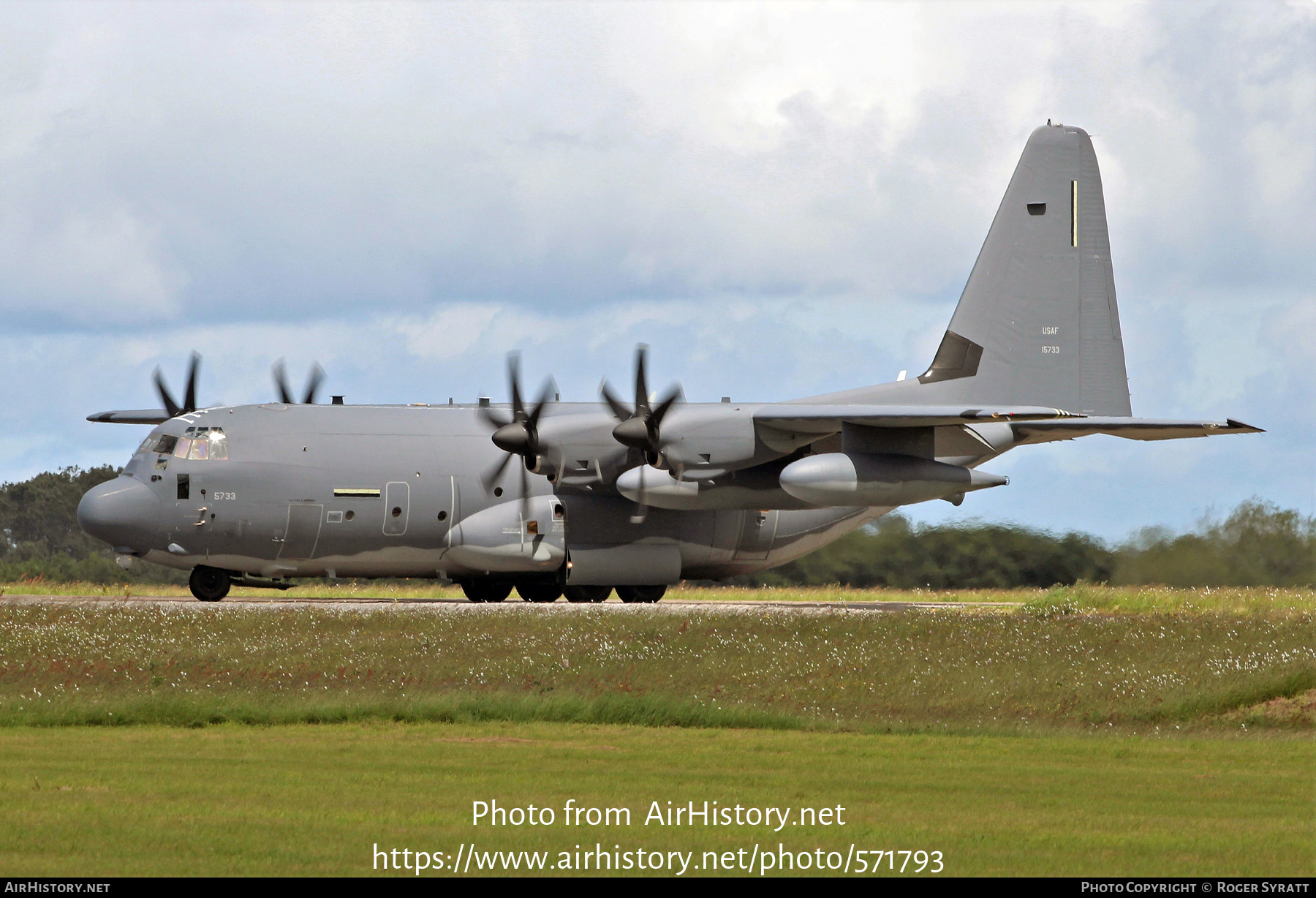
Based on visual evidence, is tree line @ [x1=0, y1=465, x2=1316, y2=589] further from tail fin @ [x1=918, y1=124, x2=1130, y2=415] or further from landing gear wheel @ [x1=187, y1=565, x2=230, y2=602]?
landing gear wheel @ [x1=187, y1=565, x2=230, y2=602]

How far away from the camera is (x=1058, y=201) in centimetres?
3103

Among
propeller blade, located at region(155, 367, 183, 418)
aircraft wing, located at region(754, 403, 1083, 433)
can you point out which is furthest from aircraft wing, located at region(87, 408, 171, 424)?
aircraft wing, located at region(754, 403, 1083, 433)

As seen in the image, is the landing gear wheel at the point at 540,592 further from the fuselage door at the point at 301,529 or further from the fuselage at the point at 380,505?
the fuselage door at the point at 301,529

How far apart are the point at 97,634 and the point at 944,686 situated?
12671 millimetres

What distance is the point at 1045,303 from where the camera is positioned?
30828mm

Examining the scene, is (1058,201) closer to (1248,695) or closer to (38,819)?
(1248,695)

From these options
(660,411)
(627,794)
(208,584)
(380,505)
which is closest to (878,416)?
(660,411)

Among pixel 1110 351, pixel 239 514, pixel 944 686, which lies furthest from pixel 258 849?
pixel 1110 351

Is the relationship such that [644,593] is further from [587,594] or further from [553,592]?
[553,592]

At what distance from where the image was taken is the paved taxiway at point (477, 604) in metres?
26.0

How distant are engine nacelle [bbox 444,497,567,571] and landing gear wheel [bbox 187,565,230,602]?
4.64m

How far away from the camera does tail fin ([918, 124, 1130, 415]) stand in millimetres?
30703

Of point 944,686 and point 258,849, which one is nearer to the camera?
point 258,849

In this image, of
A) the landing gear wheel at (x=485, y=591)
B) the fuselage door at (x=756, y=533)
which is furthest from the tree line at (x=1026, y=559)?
the landing gear wheel at (x=485, y=591)
